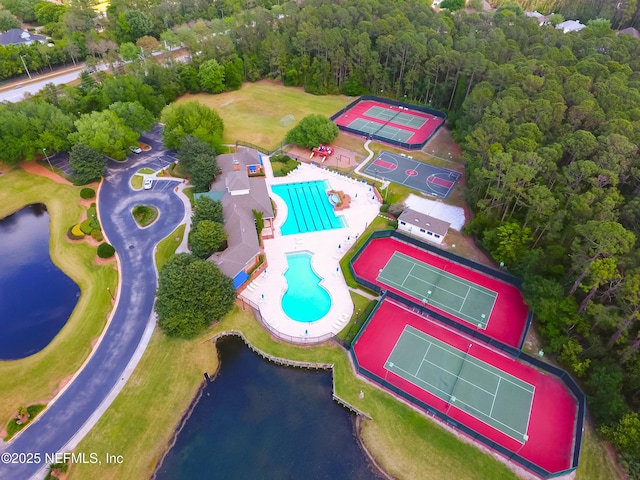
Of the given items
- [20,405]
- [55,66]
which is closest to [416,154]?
[20,405]

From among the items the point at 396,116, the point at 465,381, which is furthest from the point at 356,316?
the point at 396,116

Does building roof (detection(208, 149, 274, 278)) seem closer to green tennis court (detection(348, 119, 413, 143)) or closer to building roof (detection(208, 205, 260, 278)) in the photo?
building roof (detection(208, 205, 260, 278))

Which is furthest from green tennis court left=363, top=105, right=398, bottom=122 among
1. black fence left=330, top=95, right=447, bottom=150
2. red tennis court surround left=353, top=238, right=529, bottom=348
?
red tennis court surround left=353, top=238, right=529, bottom=348

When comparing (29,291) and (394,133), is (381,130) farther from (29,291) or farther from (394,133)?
(29,291)

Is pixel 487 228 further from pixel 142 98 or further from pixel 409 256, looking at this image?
pixel 142 98

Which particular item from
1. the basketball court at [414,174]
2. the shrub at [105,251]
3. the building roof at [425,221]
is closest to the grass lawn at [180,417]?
the shrub at [105,251]

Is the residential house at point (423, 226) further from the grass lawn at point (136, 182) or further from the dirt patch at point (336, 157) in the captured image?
the grass lawn at point (136, 182)

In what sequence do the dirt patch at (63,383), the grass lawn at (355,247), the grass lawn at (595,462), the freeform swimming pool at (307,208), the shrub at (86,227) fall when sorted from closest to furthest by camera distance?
1. the grass lawn at (595,462)
2. the dirt patch at (63,383)
3. the grass lawn at (355,247)
4. the shrub at (86,227)
5. the freeform swimming pool at (307,208)
